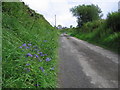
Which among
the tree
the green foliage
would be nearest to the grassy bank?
the green foliage

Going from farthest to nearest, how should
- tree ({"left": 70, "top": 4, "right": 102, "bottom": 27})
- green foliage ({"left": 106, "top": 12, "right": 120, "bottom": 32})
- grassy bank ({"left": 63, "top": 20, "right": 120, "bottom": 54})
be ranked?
tree ({"left": 70, "top": 4, "right": 102, "bottom": 27}) < green foliage ({"left": 106, "top": 12, "right": 120, "bottom": 32}) < grassy bank ({"left": 63, "top": 20, "right": 120, "bottom": 54})

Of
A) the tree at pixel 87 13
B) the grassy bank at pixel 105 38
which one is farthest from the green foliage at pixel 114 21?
the tree at pixel 87 13

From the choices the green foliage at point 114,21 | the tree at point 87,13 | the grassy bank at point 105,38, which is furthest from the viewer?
the tree at point 87,13

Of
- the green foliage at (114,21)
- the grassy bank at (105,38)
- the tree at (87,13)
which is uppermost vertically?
Answer: the tree at (87,13)

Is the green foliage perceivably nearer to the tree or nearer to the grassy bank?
the grassy bank

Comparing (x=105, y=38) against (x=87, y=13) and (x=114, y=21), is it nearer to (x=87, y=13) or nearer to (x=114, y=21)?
(x=114, y=21)

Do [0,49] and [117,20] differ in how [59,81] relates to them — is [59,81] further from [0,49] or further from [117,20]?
[117,20]

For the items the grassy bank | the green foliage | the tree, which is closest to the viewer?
the grassy bank

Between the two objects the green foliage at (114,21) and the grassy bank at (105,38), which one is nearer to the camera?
the grassy bank at (105,38)

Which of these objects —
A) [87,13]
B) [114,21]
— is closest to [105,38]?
[114,21]

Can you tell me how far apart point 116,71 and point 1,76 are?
356 cm

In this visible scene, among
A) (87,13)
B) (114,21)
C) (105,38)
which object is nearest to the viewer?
(105,38)

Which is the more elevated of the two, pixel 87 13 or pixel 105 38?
pixel 87 13

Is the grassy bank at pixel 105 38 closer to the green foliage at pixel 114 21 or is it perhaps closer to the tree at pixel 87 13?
the green foliage at pixel 114 21
